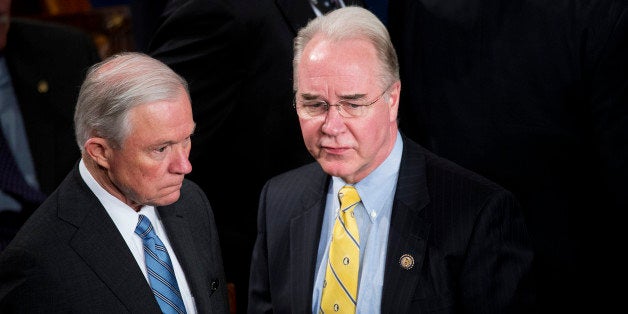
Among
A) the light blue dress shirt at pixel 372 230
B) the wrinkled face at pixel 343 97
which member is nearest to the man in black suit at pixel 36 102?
the light blue dress shirt at pixel 372 230

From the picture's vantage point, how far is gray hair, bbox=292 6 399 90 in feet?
7.68

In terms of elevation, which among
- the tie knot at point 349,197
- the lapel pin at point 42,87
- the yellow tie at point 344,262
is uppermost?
the lapel pin at point 42,87

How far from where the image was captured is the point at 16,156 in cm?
349

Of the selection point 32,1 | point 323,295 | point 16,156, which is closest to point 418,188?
point 323,295

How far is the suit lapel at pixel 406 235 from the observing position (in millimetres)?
2367

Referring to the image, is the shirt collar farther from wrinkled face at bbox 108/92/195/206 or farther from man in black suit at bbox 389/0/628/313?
wrinkled face at bbox 108/92/195/206

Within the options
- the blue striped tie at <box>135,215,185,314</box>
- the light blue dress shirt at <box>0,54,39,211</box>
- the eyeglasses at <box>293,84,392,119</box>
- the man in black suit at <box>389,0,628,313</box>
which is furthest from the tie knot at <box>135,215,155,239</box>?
the light blue dress shirt at <box>0,54,39,211</box>

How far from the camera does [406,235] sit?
2422 mm

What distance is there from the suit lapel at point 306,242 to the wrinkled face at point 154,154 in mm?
433

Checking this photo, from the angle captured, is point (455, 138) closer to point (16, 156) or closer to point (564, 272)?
point (564, 272)

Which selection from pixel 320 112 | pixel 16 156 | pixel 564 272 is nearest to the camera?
pixel 320 112

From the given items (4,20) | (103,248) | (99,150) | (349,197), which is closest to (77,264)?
(103,248)

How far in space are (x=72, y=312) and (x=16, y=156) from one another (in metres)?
1.46

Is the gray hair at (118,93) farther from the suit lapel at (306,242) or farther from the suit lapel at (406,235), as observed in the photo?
the suit lapel at (406,235)
